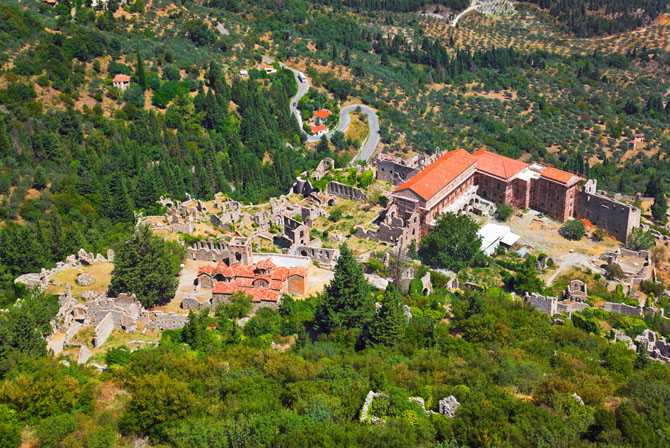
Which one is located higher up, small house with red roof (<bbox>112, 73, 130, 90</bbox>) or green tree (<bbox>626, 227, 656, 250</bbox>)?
small house with red roof (<bbox>112, 73, 130, 90</bbox>)

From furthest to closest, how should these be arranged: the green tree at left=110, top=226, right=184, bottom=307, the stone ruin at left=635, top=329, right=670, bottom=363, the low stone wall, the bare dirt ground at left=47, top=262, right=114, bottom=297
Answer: the low stone wall, the bare dirt ground at left=47, top=262, right=114, bottom=297, the stone ruin at left=635, top=329, right=670, bottom=363, the green tree at left=110, top=226, right=184, bottom=307

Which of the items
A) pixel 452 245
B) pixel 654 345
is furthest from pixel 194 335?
pixel 654 345

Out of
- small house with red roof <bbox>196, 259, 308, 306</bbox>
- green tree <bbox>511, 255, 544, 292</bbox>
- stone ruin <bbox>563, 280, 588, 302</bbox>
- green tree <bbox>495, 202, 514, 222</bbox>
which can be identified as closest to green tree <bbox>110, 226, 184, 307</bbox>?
small house with red roof <bbox>196, 259, 308, 306</bbox>

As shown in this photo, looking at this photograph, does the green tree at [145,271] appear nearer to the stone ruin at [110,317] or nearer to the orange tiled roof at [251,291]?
the stone ruin at [110,317]

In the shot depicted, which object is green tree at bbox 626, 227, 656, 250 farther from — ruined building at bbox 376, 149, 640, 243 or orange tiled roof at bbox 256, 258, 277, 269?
orange tiled roof at bbox 256, 258, 277, 269

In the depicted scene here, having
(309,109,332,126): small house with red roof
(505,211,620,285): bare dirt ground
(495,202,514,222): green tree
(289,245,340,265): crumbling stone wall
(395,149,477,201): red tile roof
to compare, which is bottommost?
(505,211,620,285): bare dirt ground

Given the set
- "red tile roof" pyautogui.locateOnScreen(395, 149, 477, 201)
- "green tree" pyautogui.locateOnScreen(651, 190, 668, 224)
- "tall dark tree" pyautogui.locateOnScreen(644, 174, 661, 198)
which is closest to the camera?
"red tile roof" pyautogui.locateOnScreen(395, 149, 477, 201)
